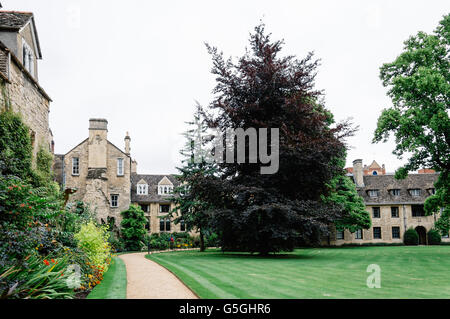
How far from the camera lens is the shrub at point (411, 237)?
150 feet

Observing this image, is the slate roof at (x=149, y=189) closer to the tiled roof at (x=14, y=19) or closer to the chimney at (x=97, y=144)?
the chimney at (x=97, y=144)

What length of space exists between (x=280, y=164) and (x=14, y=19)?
13.6m

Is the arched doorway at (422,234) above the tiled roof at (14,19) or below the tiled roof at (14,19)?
below

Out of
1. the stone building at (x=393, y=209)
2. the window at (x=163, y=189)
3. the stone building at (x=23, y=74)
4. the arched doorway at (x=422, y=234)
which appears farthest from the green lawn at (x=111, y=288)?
the arched doorway at (x=422, y=234)

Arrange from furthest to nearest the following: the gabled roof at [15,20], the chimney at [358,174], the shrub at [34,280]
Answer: the chimney at [358,174] < the gabled roof at [15,20] < the shrub at [34,280]

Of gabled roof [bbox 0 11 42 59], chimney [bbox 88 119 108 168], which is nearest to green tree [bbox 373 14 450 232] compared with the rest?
gabled roof [bbox 0 11 42 59]

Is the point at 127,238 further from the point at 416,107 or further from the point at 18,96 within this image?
the point at 416,107

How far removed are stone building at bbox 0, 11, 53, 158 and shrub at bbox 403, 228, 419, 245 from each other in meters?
42.8

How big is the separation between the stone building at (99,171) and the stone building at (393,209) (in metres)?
26.4

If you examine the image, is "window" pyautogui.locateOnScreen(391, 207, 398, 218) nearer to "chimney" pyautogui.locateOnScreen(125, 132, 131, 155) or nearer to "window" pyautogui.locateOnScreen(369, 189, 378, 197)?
"window" pyautogui.locateOnScreen(369, 189, 378, 197)

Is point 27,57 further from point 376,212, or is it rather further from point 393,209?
point 393,209

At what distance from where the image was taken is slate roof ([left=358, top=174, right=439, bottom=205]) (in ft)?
160
